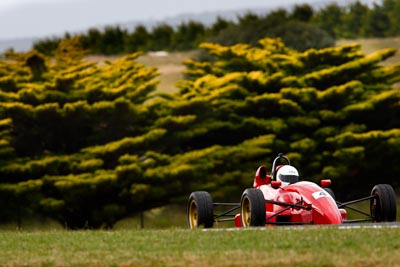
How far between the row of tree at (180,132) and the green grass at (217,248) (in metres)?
28.8

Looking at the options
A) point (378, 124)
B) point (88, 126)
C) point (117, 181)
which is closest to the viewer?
point (117, 181)

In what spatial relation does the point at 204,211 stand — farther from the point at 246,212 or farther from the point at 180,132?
the point at 180,132

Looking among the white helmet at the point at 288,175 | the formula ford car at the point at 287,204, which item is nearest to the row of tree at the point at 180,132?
the formula ford car at the point at 287,204

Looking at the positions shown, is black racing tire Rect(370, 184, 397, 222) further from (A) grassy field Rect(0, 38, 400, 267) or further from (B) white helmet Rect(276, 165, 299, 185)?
(A) grassy field Rect(0, 38, 400, 267)

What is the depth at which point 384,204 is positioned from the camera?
21391 mm

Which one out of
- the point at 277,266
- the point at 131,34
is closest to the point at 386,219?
the point at 277,266

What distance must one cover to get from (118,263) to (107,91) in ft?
125

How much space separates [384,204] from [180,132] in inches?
1167

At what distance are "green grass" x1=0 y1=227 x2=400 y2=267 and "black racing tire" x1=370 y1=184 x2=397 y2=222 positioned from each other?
395 centimetres

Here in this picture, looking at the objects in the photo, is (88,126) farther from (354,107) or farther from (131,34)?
(131,34)

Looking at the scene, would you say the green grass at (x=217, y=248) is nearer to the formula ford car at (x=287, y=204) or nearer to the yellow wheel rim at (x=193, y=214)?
the formula ford car at (x=287, y=204)

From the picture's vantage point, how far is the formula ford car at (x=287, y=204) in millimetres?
20547

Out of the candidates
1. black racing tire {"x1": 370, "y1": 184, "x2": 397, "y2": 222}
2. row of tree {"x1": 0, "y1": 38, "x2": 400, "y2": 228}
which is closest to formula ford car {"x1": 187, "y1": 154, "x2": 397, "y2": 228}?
black racing tire {"x1": 370, "y1": 184, "x2": 397, "y2": 222}

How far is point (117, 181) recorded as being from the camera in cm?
4734
